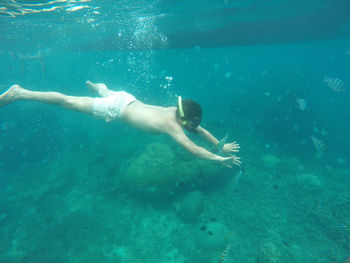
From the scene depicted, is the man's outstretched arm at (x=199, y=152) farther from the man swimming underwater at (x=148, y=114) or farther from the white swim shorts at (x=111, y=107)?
the white swim shorts at (x=111, y=107)

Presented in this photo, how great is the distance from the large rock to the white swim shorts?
2665mm

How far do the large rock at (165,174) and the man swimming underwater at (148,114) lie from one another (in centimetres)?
244

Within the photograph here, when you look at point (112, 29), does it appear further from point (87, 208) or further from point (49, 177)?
point (87, 208)

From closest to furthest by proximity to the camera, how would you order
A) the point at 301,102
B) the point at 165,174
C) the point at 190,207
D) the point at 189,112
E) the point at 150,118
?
the point at 189,112 < the point at 150,118 < the point at 190,207 < the point at 165,174 < the point at 301,102

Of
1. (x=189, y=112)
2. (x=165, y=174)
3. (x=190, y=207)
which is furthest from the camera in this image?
(x=165, y=174)

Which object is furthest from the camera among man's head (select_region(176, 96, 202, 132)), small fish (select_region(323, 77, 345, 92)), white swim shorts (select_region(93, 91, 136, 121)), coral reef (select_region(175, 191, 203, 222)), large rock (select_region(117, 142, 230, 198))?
small fish (select_region(323, 77, 345, 92))

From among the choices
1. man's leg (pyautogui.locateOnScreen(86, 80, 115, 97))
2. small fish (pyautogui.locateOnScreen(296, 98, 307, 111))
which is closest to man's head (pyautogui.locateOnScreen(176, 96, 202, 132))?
man's leg (pyautogui.locateOnScreen(86, 80, 115, 97))

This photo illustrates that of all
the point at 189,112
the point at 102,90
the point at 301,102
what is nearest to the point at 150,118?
the point at 189,112

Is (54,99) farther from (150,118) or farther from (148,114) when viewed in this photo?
(150,118)

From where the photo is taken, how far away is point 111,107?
19.1 ft

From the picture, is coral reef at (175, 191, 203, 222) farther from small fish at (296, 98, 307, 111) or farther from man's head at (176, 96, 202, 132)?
small fish at (296, 98, 307, 111)

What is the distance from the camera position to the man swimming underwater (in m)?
4.35

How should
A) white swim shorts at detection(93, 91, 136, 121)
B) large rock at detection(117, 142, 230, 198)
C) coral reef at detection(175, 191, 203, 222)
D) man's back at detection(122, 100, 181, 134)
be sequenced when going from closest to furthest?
1. man's back at detection(122, 100, 181, 134)
2. white swim shorts at detection(93, 91, 136, 121)
3. coral reef at detection(175, 191, 203, 222)
4. large rock at detection(117, 142, 230, 198)

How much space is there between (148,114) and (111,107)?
4.63 feet
